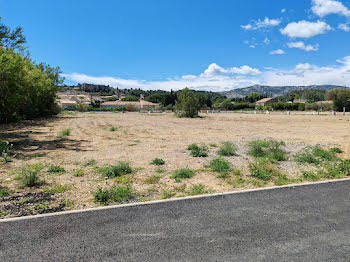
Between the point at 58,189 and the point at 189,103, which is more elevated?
the point at 189,103

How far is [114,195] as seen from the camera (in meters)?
5.46

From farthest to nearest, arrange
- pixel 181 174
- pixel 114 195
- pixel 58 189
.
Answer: pixel 181 174 < pixel 58 189 < pixel 114 195

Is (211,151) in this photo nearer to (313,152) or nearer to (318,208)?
(313,152)

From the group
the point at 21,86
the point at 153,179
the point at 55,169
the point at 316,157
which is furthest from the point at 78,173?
the point at 21,86

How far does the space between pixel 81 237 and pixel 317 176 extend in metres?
6.29

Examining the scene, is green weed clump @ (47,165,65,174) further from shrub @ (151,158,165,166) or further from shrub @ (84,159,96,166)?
shrub @ (151,158,165,166)

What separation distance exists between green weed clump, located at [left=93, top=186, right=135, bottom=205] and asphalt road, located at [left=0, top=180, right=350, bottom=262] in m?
0.53

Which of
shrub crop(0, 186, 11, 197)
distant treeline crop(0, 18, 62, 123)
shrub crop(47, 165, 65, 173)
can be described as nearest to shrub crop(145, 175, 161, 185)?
shrub crop(47, 165, 65, 173)

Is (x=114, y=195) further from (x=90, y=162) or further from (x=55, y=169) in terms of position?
(x=90, y=162)

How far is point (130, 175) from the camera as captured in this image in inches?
280

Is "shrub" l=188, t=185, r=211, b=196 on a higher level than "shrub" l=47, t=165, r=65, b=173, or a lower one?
lower

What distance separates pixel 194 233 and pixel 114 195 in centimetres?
225

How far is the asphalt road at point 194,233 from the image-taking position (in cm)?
334

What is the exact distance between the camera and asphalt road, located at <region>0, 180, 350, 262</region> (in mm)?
3338
